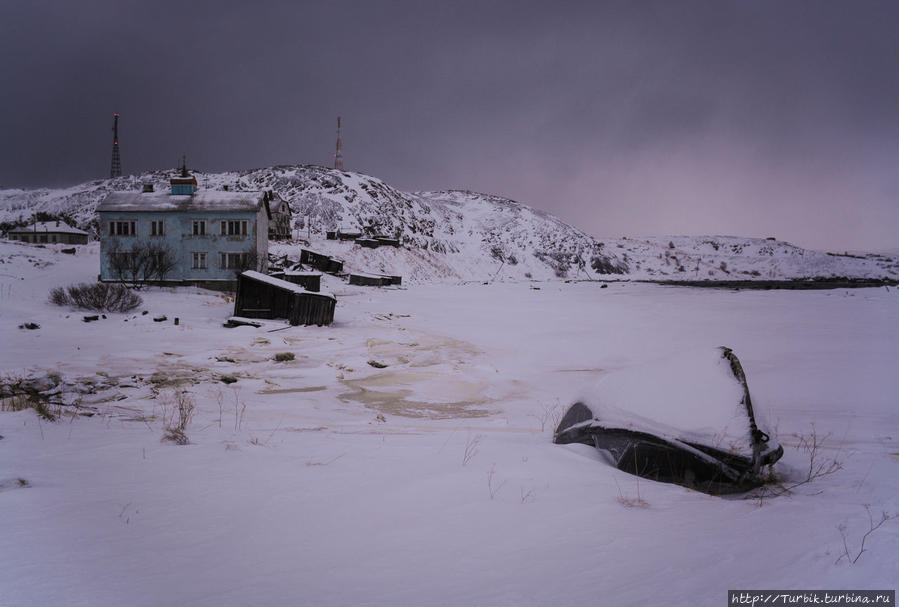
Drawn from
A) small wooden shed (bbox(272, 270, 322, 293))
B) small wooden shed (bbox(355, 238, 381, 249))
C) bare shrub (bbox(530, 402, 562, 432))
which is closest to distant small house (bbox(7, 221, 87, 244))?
small wooden shed (bbox(355, 238, 381, 249))

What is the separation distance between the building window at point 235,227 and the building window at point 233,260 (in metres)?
1.46

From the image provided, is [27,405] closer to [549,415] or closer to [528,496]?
[528,496]

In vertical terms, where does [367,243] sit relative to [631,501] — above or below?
above

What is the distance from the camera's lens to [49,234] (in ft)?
179

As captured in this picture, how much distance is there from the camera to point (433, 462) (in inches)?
164

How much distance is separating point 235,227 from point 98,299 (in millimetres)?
13973

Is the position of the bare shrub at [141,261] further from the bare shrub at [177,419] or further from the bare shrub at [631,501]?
the bare shrub at [631,501]

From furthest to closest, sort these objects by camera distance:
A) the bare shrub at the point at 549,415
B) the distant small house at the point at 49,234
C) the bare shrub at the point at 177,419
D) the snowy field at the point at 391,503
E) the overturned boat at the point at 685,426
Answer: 1. the distant small house at the point at 49,234
2. the bare shrub at the point at 549,415
3. the bare shrub at the point at 177,419
4. the overturned boat at the point at 685,426
5. the snowy field at the point at 391,503

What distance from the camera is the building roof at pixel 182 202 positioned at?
30.8m

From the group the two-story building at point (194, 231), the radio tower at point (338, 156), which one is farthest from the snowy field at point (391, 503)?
the radio tower at point (338, 156)

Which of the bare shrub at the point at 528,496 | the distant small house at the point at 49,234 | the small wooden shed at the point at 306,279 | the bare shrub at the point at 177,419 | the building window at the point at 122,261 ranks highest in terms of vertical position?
the distant small house at the point at 49,234

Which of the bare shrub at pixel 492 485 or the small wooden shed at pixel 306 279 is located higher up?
the small wooden shed at pixel 306 279

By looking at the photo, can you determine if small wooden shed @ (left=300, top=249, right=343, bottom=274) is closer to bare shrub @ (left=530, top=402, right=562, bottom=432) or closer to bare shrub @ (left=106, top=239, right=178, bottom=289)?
bare shrub @ (left=106, top=239, right=178, bottom=289)

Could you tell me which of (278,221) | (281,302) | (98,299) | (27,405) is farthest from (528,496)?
(278,221)
